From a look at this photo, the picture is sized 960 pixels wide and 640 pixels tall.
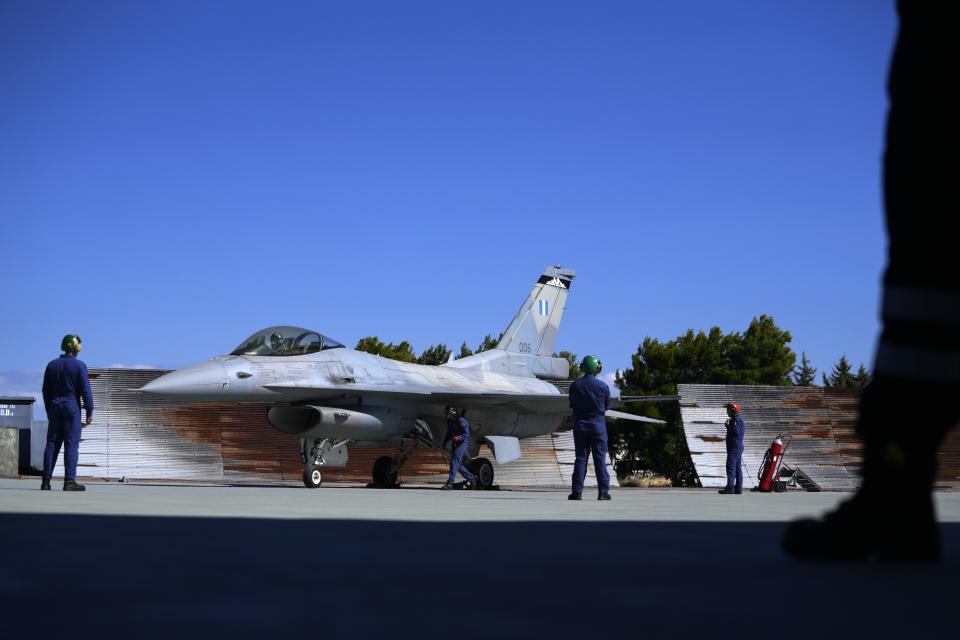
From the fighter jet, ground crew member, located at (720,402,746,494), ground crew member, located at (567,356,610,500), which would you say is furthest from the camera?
ground crew member, located at (720,402,746,494)

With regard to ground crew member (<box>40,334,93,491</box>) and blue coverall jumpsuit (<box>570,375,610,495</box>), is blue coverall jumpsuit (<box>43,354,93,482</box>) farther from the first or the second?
blue coverall jumpsuit (<box>570,375,610,495</box>)

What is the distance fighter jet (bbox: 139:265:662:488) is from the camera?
1731 centimetres

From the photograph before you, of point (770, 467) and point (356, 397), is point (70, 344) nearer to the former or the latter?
point (356, 397)

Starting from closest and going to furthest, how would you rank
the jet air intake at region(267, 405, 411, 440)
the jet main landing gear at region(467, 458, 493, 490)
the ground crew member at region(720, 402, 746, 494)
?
1. the jet air intake at region(267, 405, 411, 440)
2. the ground crew member at region(720, 402, 746, 494)
3. the jet main landing gear at region(467, 458, 493, 490)

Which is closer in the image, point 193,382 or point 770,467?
point 193,382

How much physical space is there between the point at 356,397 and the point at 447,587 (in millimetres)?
16260

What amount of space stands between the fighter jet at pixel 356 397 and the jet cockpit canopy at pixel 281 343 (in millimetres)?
17

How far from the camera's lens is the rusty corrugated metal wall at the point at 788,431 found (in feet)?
80.8

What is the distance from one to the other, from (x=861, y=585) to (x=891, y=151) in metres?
1.41

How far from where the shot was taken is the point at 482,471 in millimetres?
21406

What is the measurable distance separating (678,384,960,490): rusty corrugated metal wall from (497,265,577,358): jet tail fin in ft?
11.3

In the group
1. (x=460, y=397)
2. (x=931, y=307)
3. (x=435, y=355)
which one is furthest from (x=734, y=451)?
(x=435, y=355)

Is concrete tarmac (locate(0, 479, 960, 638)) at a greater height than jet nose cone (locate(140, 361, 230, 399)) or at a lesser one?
lesser

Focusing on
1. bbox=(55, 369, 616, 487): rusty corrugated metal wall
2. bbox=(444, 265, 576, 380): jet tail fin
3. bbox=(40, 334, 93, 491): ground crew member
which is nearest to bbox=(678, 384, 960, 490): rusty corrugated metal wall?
bbox=(444, 265, 576, 380): jet tail fin
